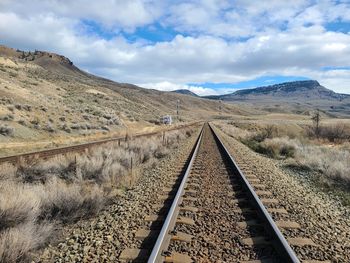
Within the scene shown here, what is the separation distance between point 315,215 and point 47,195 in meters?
5.69

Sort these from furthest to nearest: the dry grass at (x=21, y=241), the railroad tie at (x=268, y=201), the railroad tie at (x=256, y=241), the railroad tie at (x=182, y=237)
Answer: the railroad tie at (x=268, y=201), the railroad tie at (x=182, y=237), the railroad tie at (x=256, y=241), the dry grass at (x=21, y=241)

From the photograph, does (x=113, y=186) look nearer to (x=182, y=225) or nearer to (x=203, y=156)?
(x=182, y=225)

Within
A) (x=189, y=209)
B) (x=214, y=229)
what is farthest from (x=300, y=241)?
(x=189, y=209)

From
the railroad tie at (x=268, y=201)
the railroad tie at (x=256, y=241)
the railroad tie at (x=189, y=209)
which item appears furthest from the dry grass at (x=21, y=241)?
the railroad tie at (x=268, y=201)

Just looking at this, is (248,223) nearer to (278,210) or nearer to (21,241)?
(278,210)

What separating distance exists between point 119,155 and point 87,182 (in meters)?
4.41

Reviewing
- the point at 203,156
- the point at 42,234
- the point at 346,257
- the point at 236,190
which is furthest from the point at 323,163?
the point at 42,234

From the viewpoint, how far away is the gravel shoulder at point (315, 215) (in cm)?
562

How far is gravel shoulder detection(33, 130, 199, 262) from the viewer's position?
5.54m

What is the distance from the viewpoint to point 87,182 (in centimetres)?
1072

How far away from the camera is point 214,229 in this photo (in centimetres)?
647

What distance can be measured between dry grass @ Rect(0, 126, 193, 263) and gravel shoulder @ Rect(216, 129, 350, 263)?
13.3 ft

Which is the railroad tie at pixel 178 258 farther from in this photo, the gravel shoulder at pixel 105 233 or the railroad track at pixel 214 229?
the gravel shoulder at pixel 105 233

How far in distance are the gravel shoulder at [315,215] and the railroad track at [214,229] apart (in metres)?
0.25
